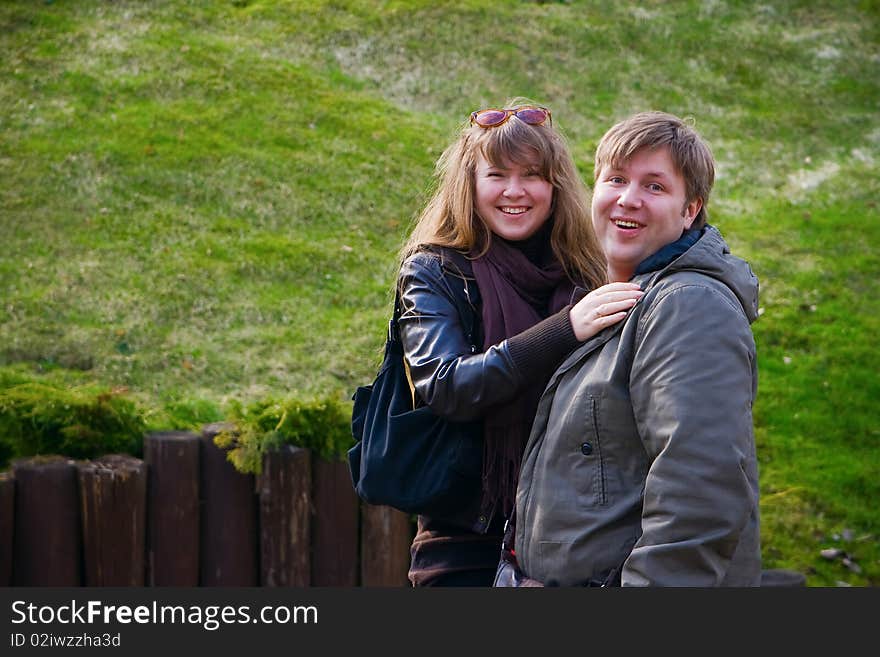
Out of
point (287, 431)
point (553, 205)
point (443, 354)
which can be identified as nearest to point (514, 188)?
point (553, 205)

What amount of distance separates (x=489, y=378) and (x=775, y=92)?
13.4m

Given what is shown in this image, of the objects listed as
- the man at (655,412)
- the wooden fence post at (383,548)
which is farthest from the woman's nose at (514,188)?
the wooden fence post at (383,548)

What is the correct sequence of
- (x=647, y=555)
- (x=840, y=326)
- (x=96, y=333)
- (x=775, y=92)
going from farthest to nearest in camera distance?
(x=775, y=92) → (x=840, y=326) → (x=96, y=333) → (x=647, y=555)

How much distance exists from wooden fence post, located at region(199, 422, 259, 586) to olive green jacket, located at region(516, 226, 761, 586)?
10.3 feet

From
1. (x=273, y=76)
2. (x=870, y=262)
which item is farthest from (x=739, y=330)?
(x=273, y=76)

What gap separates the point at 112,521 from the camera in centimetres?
563

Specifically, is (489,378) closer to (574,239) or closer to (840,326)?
(574,239)

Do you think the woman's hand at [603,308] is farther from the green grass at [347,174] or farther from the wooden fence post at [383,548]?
the green grass at [347,174]

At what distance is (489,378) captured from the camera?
3143mm

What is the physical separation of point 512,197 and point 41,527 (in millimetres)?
3346

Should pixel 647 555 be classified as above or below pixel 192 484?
above

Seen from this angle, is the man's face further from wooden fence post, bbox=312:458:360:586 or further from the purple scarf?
wooden fence post, bbox=312:458:360:586

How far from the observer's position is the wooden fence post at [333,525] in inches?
229

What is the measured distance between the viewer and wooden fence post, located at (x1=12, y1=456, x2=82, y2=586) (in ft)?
18.2
